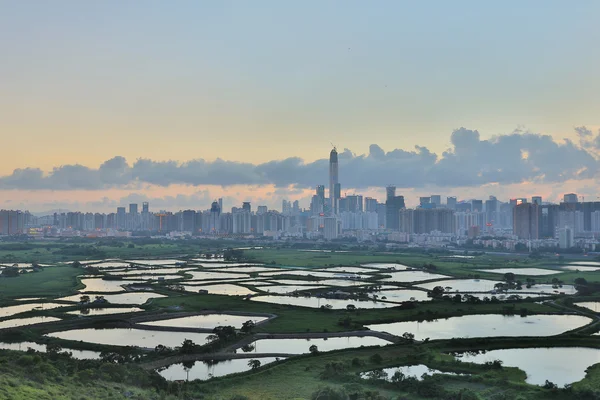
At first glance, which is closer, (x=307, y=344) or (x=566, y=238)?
(x=307, y=344)

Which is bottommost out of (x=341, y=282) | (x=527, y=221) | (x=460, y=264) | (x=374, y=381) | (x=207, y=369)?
(x=207, y=369)

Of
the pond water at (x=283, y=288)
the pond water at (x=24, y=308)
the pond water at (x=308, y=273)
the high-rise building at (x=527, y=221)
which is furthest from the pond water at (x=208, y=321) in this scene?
the high-rise building at (x=527, y=221)

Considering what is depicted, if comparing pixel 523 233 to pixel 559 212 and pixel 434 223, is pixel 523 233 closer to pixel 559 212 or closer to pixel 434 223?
pixel 559 212

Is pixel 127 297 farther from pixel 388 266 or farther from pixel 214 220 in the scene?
pixel 214 220

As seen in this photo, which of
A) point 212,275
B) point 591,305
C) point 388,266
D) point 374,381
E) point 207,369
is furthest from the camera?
point 388,266

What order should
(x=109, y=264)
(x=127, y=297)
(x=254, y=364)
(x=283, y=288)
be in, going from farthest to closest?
1. (x=109, y=264)
2. (x=283, y=288)
3. (x=127, y=297)
4. (x=254, y=364)

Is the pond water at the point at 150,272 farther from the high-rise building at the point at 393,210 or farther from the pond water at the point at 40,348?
the high-rise building at the point at 393,210

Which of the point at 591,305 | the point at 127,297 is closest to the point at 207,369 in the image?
the point at 127,297
